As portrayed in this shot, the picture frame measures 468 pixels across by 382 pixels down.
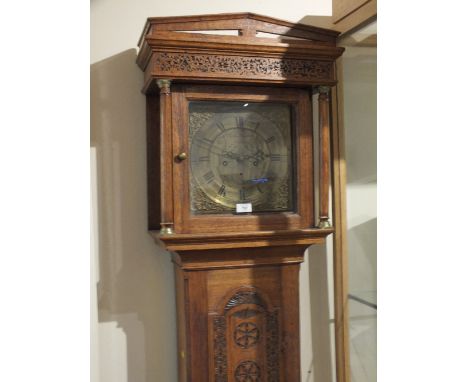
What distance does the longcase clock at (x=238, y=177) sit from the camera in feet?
4.92

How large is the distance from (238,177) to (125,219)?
0.43 metres

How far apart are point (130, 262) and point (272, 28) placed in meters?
0.89

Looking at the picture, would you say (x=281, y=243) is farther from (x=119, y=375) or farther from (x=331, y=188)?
(x=119, y=375)

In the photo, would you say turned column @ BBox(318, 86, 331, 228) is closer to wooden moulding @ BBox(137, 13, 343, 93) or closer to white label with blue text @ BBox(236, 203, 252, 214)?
wooden moulding @ BBox(137, 13, 343, 93)

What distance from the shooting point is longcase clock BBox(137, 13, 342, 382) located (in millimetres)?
1500

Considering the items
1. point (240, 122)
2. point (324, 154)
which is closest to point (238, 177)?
point (240, 122)

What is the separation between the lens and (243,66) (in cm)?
154

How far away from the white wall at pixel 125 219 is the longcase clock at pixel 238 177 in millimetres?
126

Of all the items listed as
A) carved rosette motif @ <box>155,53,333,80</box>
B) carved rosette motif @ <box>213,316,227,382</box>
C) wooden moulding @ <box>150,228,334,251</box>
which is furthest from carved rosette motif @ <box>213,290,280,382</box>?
carved rosette motif @ <box>155,53,333,80</box>

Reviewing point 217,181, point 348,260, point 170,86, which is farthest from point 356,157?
point 170,86

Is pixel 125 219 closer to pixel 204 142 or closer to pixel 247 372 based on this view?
pixel 204 142

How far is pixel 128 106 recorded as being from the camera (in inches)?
69.2
